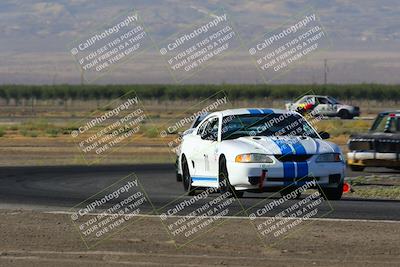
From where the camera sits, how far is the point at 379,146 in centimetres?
2658

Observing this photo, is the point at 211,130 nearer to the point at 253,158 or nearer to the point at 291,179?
the point at 253,158

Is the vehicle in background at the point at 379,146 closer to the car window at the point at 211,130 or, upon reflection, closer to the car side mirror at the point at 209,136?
the car window at the point at 211,130

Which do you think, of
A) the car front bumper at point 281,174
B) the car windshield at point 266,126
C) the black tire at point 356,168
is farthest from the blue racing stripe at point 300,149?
the black tire at point 356,168

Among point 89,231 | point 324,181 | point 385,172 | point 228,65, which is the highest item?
point 89,231

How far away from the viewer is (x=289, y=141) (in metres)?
18.7

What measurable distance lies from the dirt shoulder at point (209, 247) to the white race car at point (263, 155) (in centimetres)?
264

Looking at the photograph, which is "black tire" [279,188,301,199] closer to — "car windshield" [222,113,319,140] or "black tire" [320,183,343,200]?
"black tire" [320,183,343,200]

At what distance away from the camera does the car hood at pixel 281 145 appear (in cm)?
1842

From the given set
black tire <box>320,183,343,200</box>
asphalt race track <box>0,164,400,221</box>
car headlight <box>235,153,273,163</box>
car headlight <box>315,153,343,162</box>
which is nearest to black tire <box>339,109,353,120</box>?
asphalt race track <box>0,164,400,221</box>

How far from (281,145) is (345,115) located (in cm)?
5913

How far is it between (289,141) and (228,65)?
594 ft

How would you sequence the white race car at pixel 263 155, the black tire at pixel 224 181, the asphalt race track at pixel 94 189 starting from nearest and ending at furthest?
the asphalt race track at pixel 94 189 → the white race car at pixel 263 155 → the black tire at pixel 224 181

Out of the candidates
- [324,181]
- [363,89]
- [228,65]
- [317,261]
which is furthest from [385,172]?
[228,65]

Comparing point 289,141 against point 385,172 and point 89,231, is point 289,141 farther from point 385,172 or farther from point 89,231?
point 385,172
